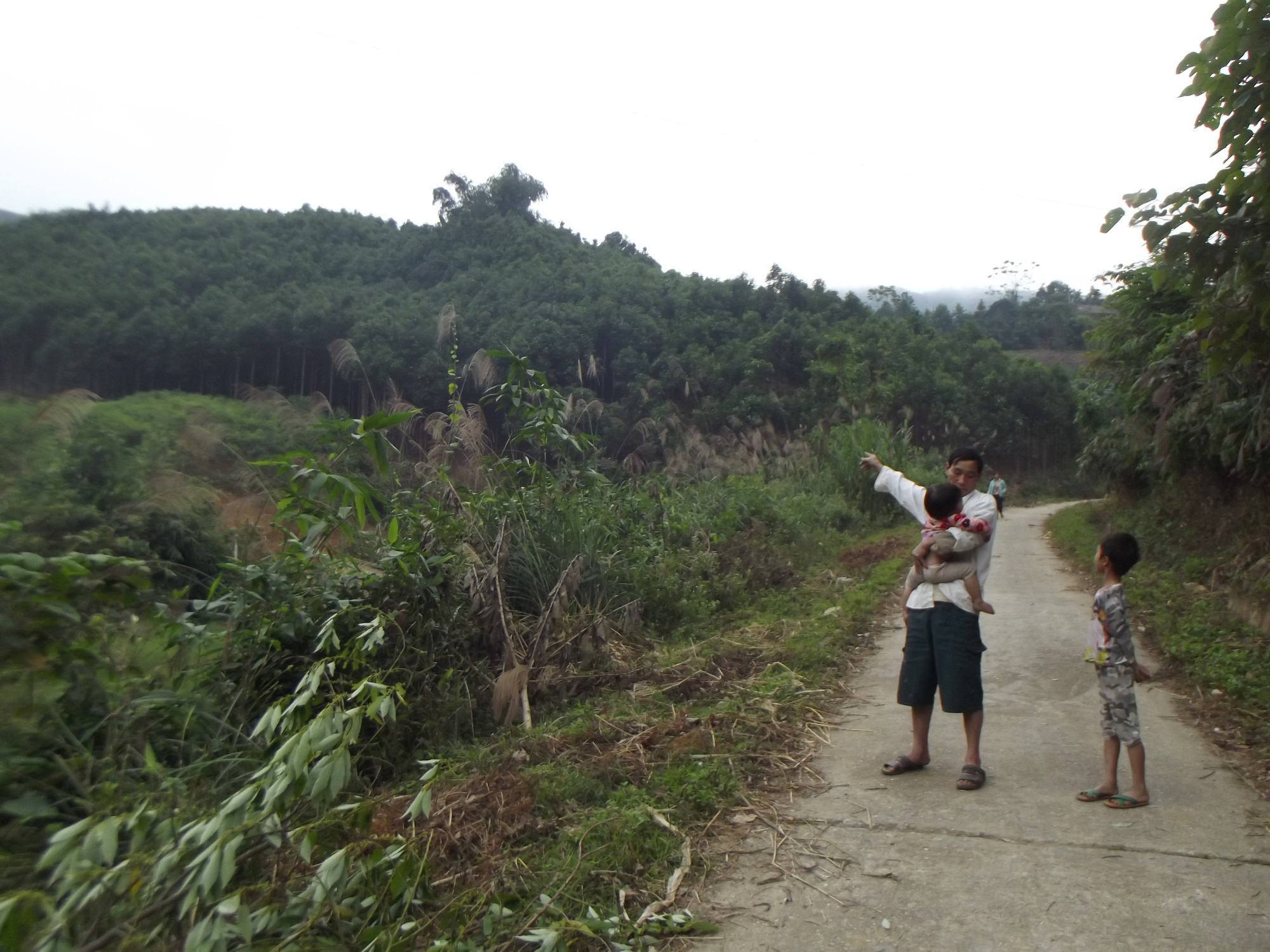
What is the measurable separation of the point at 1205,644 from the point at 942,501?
12.8ft

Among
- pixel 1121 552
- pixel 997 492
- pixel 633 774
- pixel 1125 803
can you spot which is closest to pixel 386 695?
pixel 633 774

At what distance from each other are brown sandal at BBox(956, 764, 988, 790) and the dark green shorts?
27cm

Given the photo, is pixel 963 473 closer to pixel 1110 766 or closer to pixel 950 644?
pixel 950 644

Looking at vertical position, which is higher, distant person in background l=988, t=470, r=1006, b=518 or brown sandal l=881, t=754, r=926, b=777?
distant person in background l=988, t=470, r=1006, b=518

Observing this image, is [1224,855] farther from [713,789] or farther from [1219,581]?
[1219,581]

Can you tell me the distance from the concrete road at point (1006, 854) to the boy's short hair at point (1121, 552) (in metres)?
1.05

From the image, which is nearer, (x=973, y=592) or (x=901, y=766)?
(x=973, y=592)

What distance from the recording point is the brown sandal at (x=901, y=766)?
15.4ft

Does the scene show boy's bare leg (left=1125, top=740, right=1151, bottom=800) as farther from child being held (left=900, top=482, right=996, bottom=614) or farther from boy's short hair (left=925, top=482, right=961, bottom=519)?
boy's short hair (left=925, top=482, right=961, bottom=519)

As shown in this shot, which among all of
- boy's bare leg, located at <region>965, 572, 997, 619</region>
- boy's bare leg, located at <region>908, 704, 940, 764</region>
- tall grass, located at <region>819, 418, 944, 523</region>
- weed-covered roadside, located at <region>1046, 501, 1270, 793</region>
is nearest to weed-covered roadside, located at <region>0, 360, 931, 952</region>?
boy's bare leg, located at <region>908, 704, 940, 764</region>

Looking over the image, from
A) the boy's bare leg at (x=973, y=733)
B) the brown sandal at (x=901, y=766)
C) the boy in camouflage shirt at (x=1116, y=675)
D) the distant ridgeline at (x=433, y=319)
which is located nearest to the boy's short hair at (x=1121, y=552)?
the boy in camouflage shirt at (x=1116, y=675)

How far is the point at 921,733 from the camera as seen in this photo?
15.5 ft

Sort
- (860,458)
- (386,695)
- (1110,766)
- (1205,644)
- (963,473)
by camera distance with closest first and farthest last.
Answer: (386,695) → (1110,766) → (963,473) → (1205,644) → (860,458)

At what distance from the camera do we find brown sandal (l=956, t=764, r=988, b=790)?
14.6 ft
